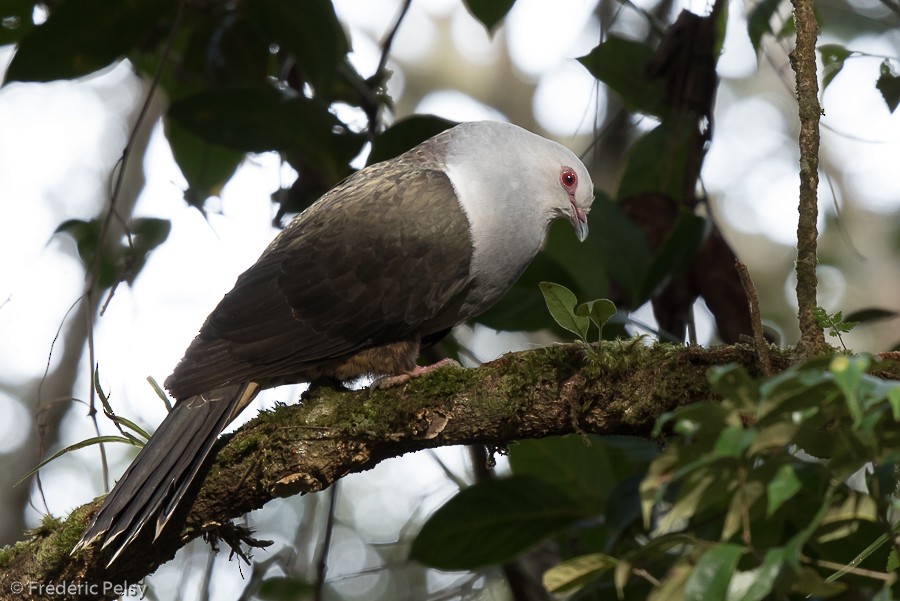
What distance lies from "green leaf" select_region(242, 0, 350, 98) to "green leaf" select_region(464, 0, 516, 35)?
2.16 feet

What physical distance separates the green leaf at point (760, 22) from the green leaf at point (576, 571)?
2.74 m

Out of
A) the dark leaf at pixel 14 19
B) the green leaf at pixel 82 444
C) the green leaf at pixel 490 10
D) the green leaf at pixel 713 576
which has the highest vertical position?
the dark leaf at pixel 14 19

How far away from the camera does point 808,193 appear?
218 cm

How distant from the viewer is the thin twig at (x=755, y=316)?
1.99 meters

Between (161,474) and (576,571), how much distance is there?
1.48 m

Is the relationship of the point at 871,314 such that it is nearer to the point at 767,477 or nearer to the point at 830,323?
the point at 830,323

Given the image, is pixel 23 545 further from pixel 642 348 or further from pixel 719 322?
pixel 719 322

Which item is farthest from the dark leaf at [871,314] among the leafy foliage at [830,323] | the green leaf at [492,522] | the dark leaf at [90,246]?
the dark leaf at [90,246]

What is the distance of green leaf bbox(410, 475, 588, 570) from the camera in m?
2.54

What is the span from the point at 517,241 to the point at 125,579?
174 cm

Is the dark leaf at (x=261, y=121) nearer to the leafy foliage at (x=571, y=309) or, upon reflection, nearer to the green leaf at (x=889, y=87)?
the leafy foliage at (x=571, y=309)

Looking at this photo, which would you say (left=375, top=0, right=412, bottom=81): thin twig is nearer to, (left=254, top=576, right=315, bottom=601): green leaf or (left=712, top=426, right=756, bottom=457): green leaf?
(left=254, top=576, right=315, bottom=601): green leaf

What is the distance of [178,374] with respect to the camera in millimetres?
2893

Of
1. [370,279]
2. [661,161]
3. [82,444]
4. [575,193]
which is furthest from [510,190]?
[82,444]
